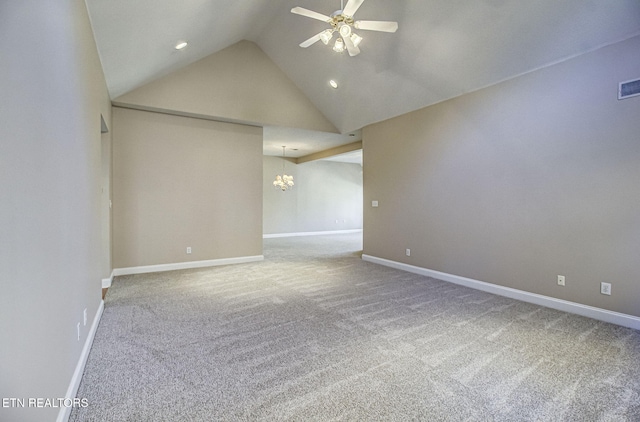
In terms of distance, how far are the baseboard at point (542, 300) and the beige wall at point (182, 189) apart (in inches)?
134

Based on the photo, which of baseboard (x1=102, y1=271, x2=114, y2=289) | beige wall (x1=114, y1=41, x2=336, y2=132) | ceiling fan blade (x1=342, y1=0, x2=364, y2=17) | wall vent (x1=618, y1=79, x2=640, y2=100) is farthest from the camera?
beige wall (x1=114, y1=41, x2=336, y2=132)

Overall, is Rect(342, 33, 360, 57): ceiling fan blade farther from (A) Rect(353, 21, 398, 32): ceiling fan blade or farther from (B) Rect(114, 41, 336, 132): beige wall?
(B) Rect(114, 41, 336, 132): beige wall

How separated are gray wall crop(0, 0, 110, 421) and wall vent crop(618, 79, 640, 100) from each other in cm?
459

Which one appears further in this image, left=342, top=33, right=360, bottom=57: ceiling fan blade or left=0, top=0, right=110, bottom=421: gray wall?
left=342, top=33, right=360, bottom=57: ceiling fan blade

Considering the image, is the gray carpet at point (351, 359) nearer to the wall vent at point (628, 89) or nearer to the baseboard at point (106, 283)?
the baseboard at point (106, 283)

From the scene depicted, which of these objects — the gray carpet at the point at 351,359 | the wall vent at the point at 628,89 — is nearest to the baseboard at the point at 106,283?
the gray carpet at the point at 351,359

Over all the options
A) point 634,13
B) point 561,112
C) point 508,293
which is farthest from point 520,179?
point 634,13

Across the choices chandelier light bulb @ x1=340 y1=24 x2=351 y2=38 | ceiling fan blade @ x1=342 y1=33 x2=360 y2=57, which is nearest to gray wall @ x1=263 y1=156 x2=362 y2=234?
ceiling fan blade @ x1=342 y1=33 x2=360 y2=57

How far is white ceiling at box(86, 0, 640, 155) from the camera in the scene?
3000 millimetres

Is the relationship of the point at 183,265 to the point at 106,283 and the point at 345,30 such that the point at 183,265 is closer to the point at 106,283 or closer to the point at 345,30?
the point at 106,283

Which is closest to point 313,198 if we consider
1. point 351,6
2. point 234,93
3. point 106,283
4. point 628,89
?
→ point 234,93

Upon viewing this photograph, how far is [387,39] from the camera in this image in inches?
166

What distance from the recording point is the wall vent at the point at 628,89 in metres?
2.96

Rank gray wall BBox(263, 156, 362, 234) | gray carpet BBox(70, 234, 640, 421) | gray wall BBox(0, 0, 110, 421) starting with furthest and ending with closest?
gray wall BBox(263, 156, 362, 234)
gray carpet BBox(70, 234, 640, 421)
gray wall BBox(0, 0, 110, 421)
